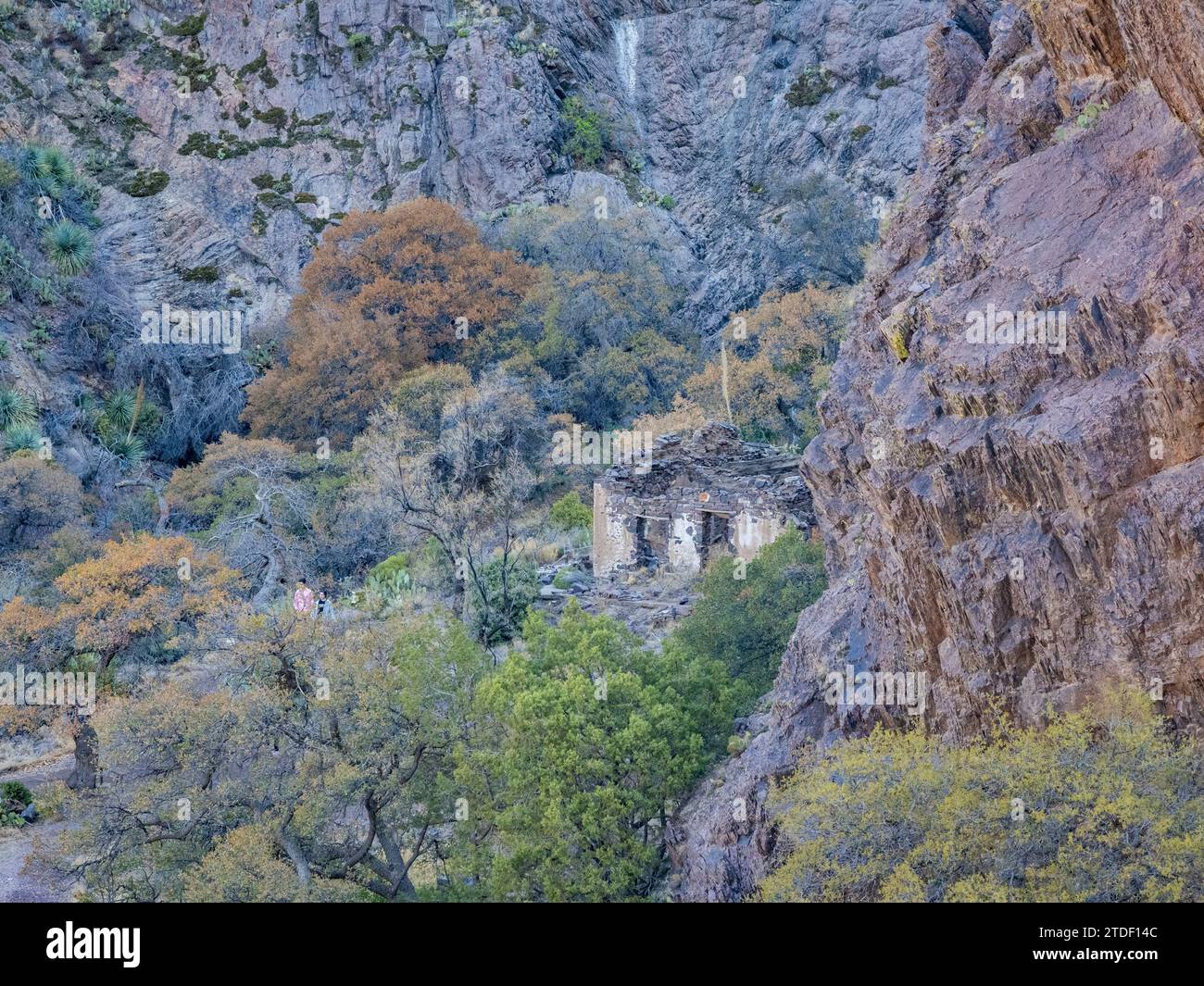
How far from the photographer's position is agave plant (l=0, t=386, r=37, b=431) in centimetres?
3756

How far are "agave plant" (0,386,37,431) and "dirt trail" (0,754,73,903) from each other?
14952 mm

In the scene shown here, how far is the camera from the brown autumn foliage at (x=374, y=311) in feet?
134

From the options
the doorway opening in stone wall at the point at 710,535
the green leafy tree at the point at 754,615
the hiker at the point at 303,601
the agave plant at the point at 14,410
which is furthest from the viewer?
the agave plant at the point at 14,410

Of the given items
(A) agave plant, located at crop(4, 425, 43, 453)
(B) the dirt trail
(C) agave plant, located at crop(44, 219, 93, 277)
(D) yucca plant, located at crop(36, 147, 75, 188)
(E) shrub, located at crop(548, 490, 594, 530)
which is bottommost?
(B) the dirt trail

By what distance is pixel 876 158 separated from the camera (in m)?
49.9

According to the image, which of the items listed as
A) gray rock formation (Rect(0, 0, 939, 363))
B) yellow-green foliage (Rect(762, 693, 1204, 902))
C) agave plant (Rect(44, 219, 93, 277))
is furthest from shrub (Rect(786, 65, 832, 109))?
yellow-green foliage (Rect(762, 693, 1204, 902))

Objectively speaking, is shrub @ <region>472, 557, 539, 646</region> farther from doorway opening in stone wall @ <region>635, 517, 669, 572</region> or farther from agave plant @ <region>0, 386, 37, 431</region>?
agave plant @ <region>0, 386, 37, 431</region>

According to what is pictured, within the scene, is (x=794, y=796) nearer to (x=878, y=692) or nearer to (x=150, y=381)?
(x=878, y=692)

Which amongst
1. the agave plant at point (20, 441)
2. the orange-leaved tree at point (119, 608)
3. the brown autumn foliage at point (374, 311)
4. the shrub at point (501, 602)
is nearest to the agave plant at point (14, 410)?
the agave plant at point (20, 441)

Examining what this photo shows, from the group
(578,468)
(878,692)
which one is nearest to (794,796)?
(878,692)

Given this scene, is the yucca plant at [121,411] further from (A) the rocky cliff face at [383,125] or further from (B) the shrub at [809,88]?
(B) the shrub at [809,88]

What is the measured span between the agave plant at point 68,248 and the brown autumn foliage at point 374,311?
7.54m

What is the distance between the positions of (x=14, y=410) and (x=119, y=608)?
16.7 m

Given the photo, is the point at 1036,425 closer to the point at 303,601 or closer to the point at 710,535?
the point at 710,535
